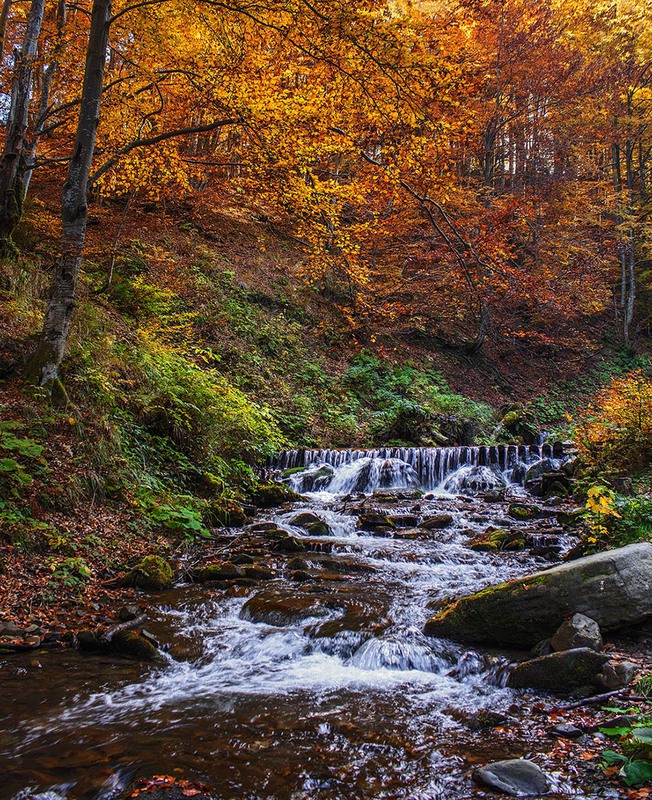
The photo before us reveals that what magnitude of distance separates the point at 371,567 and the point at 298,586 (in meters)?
1.28

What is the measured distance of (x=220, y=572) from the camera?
19.9 feet

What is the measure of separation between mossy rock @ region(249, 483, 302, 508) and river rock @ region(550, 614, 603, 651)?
705cm

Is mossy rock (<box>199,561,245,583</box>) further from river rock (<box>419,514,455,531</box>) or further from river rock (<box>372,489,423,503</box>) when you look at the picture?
river rock (<box>372,489,423,503</box>)

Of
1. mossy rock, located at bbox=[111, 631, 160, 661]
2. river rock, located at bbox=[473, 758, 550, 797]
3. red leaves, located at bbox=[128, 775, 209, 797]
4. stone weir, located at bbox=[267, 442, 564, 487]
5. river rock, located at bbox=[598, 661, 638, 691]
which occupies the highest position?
stone weir, located at bbox=[267, 442, 564, 487]

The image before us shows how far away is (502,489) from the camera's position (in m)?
12.0

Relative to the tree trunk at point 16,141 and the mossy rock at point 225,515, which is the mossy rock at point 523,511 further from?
the tree trunk at point 16,141

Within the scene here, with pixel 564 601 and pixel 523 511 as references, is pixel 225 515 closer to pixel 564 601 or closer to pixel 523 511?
pixel 523 511

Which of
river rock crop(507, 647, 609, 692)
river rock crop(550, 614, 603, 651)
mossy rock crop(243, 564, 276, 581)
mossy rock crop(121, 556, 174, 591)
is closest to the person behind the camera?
river rock crop(507, 647, 609, 692)

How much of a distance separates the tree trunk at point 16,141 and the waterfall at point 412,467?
25.8 feet

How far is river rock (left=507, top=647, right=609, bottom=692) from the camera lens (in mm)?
3564

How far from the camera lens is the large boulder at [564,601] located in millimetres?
4141

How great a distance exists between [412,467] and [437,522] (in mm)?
4411

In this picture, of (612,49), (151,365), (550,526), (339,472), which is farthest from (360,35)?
(612,49)

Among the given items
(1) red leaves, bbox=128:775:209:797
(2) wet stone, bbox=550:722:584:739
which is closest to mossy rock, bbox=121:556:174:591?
(1) red leaves, bbox=128:775:209:797
